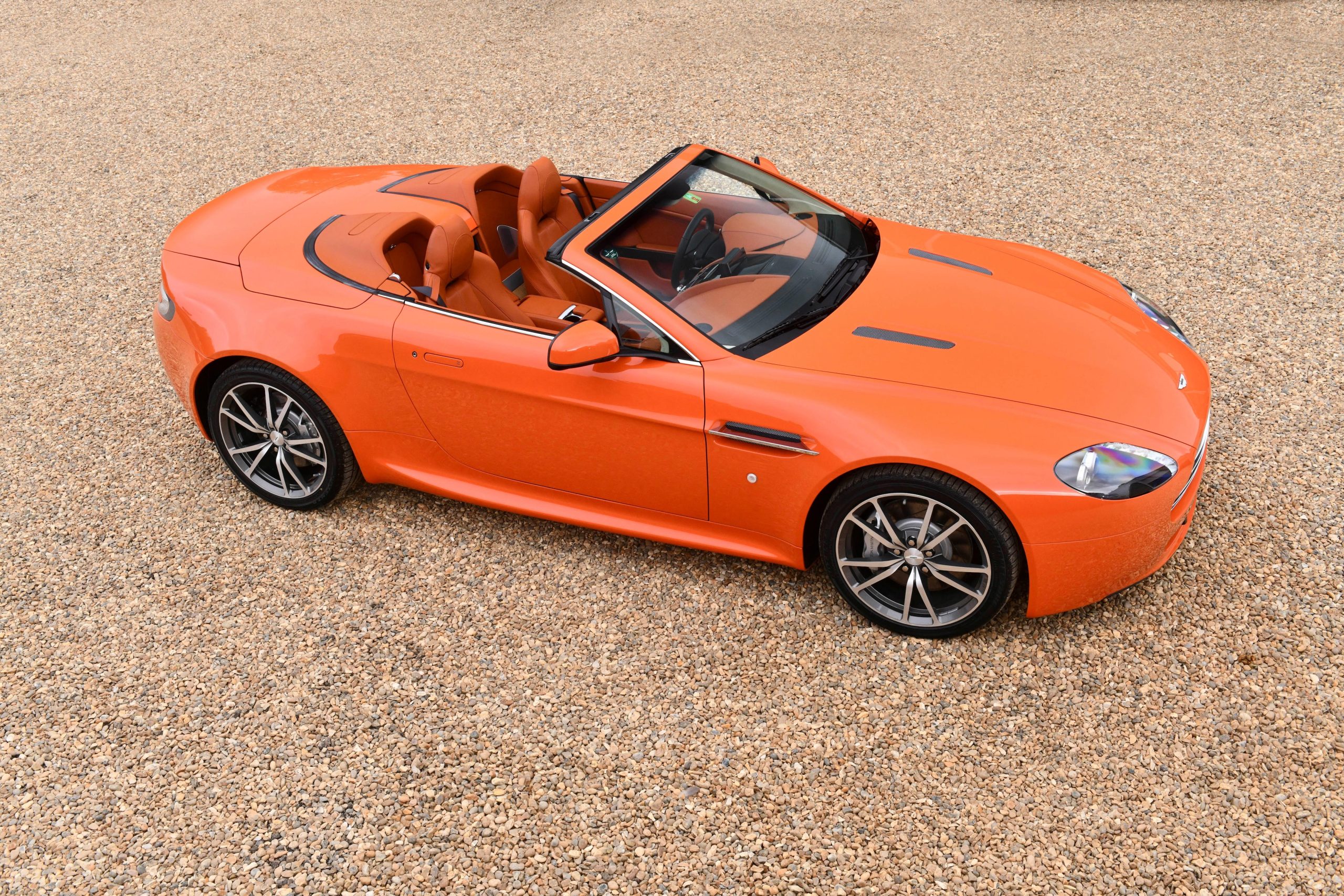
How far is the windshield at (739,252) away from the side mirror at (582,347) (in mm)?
292

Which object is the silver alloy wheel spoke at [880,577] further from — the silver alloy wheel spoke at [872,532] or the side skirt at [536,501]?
the side skirt at [536,501]

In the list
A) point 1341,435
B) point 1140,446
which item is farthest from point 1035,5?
point 1140,446

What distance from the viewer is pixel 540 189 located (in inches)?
191

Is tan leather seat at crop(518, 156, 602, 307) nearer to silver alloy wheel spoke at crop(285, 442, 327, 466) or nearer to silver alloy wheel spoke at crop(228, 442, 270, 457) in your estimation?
silver alloy wheel spoke at crop(285, 442, 327, 466)

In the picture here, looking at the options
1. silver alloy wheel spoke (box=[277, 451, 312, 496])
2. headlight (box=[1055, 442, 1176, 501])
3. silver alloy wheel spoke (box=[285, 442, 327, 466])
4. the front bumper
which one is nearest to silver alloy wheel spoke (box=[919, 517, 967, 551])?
the front bumper

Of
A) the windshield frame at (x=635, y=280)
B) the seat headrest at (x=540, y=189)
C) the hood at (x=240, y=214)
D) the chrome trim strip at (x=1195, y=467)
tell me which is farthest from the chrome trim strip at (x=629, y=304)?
the chrome trim strip at (x=1195, y=467)

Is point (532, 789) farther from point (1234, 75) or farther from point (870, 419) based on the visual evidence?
point (1234, 75)

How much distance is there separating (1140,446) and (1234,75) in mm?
6704

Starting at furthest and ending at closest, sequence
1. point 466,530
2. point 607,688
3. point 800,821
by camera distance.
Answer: point 466,530, point 607,688, point 800,821

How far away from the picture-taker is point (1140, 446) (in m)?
3.67

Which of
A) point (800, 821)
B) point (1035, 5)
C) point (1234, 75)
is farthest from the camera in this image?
point (1035, 5)

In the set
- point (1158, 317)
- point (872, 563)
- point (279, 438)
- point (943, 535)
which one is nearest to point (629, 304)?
point (872, 563)

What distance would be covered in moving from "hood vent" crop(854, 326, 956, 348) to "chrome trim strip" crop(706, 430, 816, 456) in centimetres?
56

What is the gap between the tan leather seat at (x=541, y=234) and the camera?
478 centimetres
